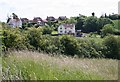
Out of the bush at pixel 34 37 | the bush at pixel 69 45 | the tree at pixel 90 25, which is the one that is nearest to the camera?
the bush at pixel 34 37

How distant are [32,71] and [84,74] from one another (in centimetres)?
71

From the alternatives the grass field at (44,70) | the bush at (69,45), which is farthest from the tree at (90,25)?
the grass field at (44,70)

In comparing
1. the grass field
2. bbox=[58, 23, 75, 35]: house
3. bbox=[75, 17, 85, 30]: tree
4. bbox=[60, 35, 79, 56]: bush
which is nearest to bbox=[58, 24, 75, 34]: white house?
bbox=[58, 23, 75, 35]: house

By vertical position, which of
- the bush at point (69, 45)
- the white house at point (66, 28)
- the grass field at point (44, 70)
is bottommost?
the white house at point (66, 28)

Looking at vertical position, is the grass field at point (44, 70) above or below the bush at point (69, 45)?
above

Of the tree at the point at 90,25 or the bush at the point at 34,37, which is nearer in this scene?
the bush at the point at 34,37

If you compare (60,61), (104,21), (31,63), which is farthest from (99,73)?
(104,21)

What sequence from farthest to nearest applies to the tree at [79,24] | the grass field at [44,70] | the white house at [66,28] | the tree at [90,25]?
the tree at [79,24]
the white house at [66,28]
the tree at [90,25]
the grass field at [44,70]

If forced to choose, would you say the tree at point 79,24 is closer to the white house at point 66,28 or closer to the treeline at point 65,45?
the white house at point 66,28

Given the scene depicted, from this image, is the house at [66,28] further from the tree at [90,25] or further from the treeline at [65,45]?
the treeline at [65,45]

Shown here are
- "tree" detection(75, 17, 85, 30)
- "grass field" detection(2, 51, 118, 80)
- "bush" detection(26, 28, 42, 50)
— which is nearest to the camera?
"grass field" detection(2, 51, 118, 80)

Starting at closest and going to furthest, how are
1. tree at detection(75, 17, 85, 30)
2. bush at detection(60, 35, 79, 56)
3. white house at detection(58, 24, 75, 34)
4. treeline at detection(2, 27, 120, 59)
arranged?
treeline at detection(2, 27, 120, 59)
bush at detection(60, 35, 79, 56)
white house at detection(58, 24, 75, 34)
tree at detection(75, 17, 85, 30)

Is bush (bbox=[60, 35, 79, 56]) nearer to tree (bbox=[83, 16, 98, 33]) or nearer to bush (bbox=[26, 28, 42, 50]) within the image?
bush (bbox=[26, 28, 42, 50])

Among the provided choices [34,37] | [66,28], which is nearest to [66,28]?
[66,28]
